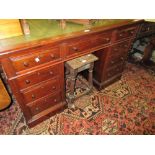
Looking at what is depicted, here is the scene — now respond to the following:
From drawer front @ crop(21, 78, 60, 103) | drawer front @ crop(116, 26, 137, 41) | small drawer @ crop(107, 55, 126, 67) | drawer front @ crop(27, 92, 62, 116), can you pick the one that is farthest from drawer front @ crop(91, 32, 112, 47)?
drawer front @ crop(27, 92, 62, 116)

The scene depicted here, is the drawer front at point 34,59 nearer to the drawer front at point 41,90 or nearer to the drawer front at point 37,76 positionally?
the drawer front at point 37,76

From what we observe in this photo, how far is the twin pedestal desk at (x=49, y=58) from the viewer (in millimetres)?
1085

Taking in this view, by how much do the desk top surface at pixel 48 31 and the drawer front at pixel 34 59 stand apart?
111mm

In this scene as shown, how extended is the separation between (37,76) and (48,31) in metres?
0.45

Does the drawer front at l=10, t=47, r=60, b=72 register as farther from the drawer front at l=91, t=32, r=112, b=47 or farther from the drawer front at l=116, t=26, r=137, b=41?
the drawer front at l=116, t=26, r=137, b=41

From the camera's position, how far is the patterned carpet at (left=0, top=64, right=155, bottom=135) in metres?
1.73

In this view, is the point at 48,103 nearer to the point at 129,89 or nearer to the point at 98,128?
the point at 98,128

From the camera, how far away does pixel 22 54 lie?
1087 mm

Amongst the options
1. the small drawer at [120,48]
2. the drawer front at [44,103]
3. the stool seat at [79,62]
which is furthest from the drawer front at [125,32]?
the drawer front at [44,103]

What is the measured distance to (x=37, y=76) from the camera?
1.32 m

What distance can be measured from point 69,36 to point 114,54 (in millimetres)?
929

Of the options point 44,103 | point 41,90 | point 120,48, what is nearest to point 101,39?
point 120,48

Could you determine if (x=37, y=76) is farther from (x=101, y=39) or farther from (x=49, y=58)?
(x=101, y=39)

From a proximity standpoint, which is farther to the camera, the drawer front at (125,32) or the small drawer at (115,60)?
the small drawer at (115,60)
